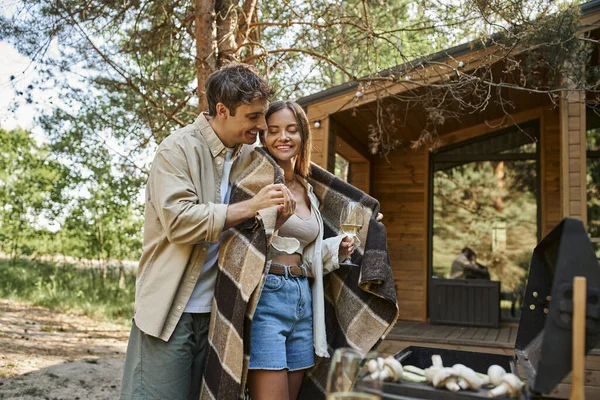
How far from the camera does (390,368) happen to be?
1.54m

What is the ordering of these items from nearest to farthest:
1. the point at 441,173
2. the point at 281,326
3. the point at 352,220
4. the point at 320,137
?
the point at 281,326 → the point at 352,220 → the point at 320,137 → the point at 441,173

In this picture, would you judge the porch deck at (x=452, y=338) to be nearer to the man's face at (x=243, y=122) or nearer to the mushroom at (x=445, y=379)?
the man's face at (x=243, y=122)

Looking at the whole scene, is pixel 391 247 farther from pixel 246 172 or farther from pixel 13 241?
pixel 13 241

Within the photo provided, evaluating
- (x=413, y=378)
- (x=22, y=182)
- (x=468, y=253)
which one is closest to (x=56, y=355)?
(x=468, y=253)

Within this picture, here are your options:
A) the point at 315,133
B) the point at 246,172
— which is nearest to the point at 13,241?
the point at 315,133

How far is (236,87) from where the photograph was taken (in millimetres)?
2258

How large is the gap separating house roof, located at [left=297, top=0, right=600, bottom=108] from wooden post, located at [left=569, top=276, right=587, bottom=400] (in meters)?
3.80

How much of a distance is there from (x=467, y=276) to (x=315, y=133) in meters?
3.86

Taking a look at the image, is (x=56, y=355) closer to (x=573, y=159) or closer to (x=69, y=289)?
(x=69, y=289)

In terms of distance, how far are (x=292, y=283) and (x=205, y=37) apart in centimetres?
340

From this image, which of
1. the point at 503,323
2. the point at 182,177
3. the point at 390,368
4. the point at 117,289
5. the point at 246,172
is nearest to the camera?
the point at 390,368

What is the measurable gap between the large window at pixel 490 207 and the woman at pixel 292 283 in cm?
685

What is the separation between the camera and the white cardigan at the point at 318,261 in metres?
2.41

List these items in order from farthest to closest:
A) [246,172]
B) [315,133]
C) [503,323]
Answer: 1. [503,323]
2. [315,133]
3. [246,172]
